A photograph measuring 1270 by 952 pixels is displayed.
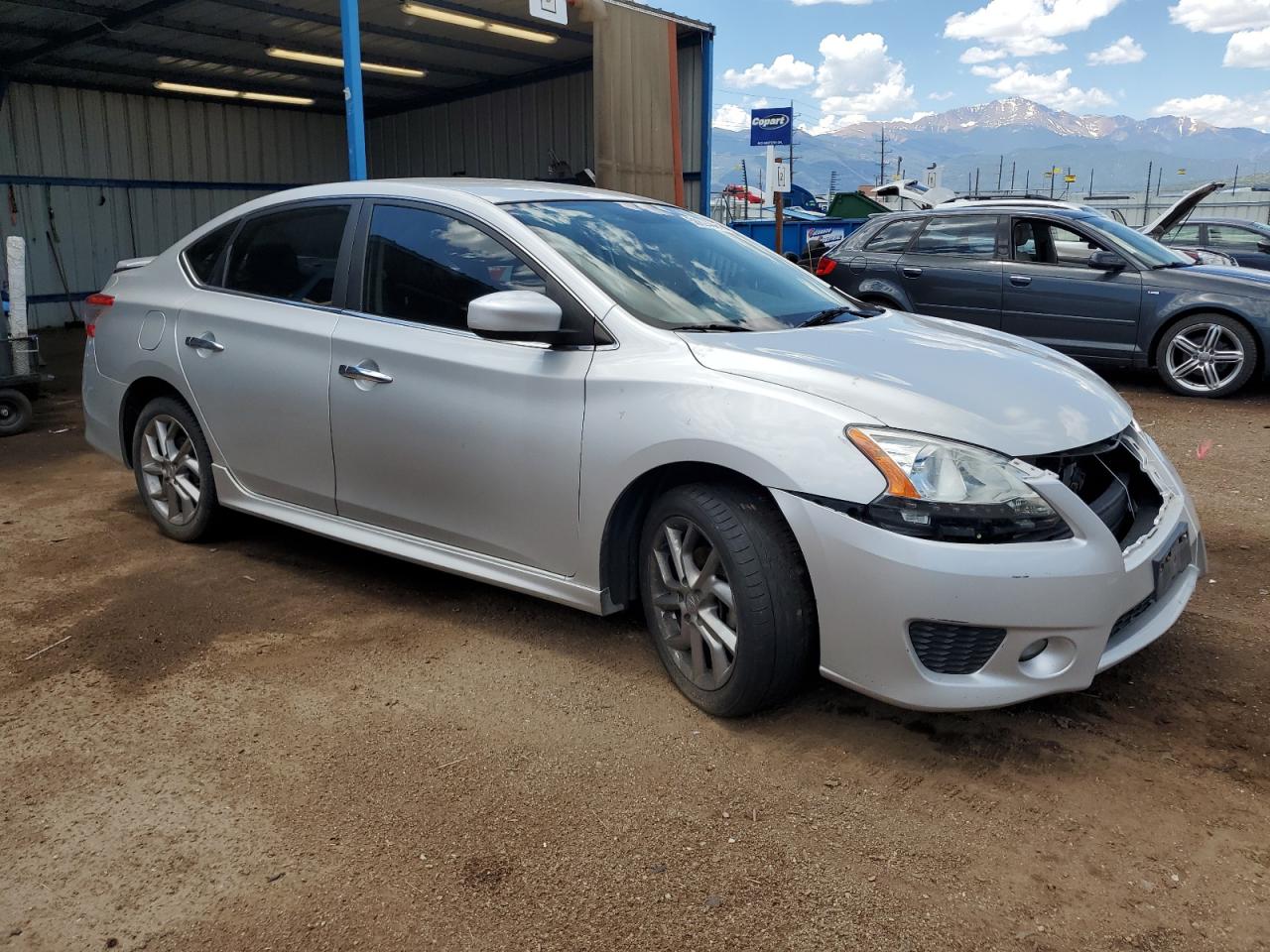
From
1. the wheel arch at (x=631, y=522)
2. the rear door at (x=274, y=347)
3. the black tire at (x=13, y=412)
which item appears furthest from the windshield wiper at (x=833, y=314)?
A: the black tire at (x=13, y=412)

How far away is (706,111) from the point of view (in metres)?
14.2

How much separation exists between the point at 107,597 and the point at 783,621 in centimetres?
286

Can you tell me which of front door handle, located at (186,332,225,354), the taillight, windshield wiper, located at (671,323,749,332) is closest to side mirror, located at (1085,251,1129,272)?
windshield wiper, located at (671,323,749,332)

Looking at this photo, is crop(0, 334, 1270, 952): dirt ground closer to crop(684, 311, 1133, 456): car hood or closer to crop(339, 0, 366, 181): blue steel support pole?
crop(684, 311, 1133, 456): car hood

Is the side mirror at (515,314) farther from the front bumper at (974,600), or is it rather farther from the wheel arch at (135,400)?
the wheel arch at (135,400)

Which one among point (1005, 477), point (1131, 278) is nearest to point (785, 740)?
point (1005, 477)

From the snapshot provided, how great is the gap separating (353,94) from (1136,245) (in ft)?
22.5

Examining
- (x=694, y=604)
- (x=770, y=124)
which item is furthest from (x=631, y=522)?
(x=770, y=124)

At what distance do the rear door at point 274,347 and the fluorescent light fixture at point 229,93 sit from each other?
14.8 meters

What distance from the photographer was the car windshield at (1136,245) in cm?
857

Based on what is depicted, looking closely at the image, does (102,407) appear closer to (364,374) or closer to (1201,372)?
(364,374)

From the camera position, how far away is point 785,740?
295cm

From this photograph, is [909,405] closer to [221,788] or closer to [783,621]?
[783,621]

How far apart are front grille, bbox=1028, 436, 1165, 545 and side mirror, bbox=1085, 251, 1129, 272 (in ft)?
20.1
